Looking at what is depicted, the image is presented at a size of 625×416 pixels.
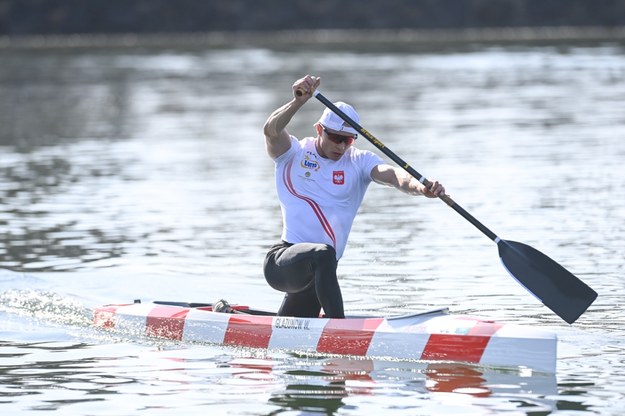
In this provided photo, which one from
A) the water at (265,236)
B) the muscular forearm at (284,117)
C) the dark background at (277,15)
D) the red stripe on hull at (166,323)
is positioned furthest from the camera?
the dark background at (277,15)

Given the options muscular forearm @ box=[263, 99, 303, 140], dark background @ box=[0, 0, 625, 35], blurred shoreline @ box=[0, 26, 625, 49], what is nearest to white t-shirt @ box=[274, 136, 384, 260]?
muscular forearm @ box=[263, 99, 303, 140]

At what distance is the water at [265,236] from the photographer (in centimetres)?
1152

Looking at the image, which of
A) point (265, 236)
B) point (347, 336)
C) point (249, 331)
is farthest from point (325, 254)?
point (265, 236)

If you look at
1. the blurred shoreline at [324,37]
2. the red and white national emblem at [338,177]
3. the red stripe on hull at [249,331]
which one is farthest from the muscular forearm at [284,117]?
the blurred shoreline at [324,37]

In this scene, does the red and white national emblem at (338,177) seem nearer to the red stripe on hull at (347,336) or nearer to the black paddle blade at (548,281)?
the red stripe on hull at (347,336)

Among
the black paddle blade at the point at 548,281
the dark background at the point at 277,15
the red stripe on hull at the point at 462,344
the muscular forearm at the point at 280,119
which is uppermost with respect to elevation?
the dark background at the point at 277,15

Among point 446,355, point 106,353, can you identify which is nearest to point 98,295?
point 106,353

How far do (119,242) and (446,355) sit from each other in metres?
8.09

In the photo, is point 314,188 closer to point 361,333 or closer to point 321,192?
point 321,192

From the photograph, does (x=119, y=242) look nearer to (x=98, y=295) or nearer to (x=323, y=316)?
(x=98, y=295)

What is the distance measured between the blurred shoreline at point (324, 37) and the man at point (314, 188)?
61536 millimetres

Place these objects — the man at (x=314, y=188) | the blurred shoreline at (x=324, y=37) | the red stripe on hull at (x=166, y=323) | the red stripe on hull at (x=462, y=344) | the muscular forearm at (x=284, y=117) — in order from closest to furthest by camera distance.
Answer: the red stripe on hull at (x=462, y=344)
the muscular forearm at (x=284, y=117)
the man at (x=314, y=188)
the red stripe on hull at (x=166, y=323)
the blurred shoreline at (x=324, y=37)

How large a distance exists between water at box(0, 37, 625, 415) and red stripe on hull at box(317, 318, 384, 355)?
0.11 meters

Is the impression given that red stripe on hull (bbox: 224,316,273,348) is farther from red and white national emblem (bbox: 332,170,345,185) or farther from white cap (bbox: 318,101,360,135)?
white cap (bbox: 318,101,360,135)
